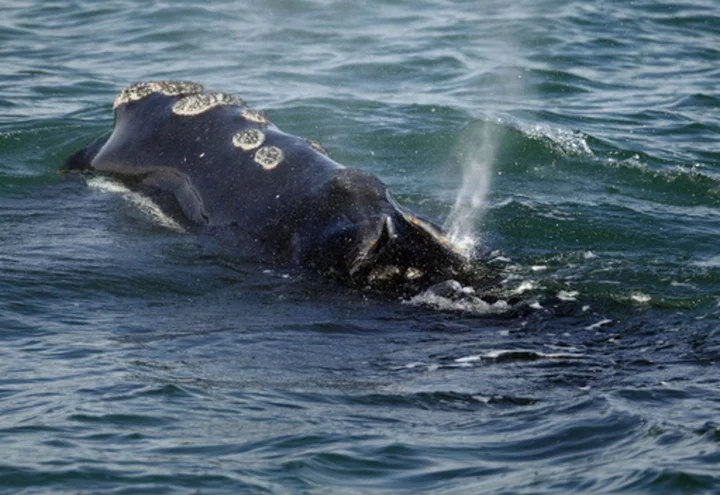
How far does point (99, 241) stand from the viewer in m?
10.2

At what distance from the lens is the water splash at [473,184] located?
35.8 ft

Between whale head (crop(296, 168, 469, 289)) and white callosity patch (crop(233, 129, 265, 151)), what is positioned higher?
white callosity patch (crop(233, 129, 265, 151))

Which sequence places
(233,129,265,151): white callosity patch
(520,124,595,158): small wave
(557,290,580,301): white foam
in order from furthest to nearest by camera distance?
(520,124,595,158): small wave < (233,129,265,151): white callosity patch < (557,290,580,301): white foam

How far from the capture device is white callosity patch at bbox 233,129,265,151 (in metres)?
10.1

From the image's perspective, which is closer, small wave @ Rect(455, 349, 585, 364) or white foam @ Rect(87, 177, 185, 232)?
small wave @ Rect(455, 349, 585, 364)

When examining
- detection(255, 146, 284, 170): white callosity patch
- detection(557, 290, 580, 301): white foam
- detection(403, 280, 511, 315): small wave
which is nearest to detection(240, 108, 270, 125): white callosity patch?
detection(255, 146, 284, 170): white callosity patch

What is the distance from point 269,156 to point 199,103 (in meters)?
1.18

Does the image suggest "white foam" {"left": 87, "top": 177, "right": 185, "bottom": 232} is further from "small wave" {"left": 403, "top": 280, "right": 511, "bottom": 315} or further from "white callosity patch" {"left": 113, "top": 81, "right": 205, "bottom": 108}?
"small wave" {"left": 403, "top": 280, "right": 511, "bottom": 315}

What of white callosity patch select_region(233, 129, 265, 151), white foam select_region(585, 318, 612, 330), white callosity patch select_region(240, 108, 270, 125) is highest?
white callosity patch select_region(240, 108, 270, 125)

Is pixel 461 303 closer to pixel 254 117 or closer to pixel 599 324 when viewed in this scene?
pixel 599 324

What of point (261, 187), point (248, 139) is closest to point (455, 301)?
point (261, 187)

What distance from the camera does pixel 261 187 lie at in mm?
9734

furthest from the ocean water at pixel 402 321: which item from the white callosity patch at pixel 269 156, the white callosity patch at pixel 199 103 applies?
the white callosity patch at pixel 199 103

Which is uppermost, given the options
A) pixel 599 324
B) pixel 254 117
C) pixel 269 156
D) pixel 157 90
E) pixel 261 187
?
pixel 157 90
